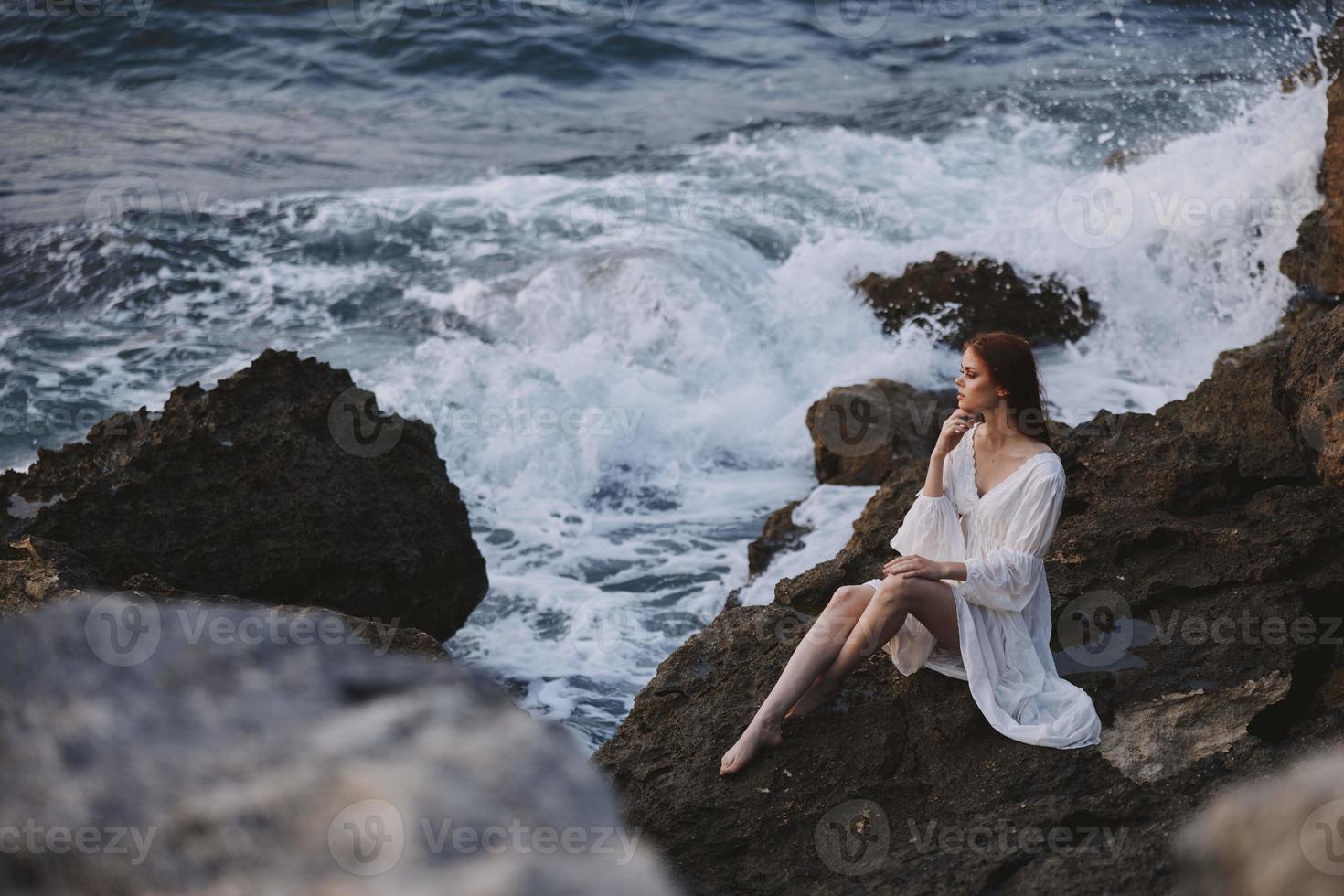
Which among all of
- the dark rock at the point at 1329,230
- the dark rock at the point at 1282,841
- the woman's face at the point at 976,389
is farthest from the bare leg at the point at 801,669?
the dark rock at the point at 1329,230

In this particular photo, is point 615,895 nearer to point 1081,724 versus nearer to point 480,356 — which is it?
point 1081,724

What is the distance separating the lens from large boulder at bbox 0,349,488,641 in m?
5.28

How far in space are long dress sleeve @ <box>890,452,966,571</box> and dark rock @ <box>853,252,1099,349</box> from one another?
491 cm

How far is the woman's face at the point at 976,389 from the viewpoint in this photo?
417cm

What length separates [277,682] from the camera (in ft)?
6.08

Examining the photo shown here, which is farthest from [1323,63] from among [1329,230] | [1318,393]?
[1318,393]

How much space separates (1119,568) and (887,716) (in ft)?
3.70

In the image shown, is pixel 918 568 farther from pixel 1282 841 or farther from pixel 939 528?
pixel 1282 841

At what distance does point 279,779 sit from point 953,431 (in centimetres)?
300

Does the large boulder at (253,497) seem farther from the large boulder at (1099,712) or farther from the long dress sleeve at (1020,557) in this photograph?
the long dress sleeve at (1020,557)

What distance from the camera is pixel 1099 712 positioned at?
12.7ft

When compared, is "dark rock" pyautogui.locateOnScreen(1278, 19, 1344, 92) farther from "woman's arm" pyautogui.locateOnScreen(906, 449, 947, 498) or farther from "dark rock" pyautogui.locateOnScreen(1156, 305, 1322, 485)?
"woman's arm" pyautogui.locateOnScreen(906, 449, 947, 498)

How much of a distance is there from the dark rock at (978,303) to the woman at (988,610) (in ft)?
16.2

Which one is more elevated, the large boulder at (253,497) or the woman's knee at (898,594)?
the woman's knee at (898,594)
